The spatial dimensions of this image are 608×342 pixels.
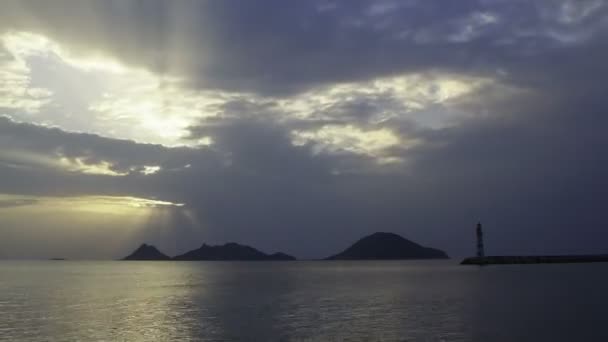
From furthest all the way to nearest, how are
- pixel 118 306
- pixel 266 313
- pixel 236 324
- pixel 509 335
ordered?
pixel 118 306
pixel 266 313
pixel 236 324
pixel 509 335

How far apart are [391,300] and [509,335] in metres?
29.0

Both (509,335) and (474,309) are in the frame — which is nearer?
(509,335)

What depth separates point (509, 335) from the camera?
122 ft

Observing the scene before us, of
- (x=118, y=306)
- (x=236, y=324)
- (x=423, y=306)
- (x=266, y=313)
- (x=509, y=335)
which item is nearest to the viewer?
(x=509, y=335)

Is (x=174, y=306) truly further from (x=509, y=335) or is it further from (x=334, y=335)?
(x=509, y=335)

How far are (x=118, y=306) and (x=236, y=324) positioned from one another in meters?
23.7

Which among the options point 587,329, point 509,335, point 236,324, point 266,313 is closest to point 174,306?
point 266,313

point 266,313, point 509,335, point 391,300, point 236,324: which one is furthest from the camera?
point 391,300

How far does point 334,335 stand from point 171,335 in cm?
1246

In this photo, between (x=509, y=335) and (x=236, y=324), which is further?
(x=236, y=324)

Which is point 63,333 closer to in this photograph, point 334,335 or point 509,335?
point 334,335

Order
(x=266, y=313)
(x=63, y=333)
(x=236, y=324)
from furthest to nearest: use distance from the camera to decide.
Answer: (x=266, y=313), (x=236, y=324), (x=63, y=333)

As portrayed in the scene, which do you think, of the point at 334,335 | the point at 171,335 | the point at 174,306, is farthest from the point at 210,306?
the point at 334,335

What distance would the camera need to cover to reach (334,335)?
123 ft
